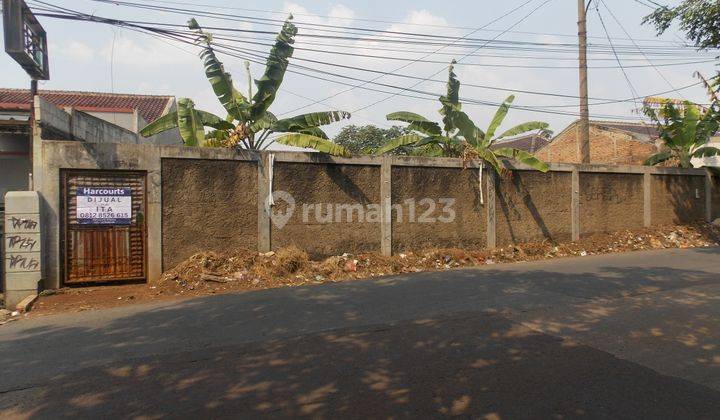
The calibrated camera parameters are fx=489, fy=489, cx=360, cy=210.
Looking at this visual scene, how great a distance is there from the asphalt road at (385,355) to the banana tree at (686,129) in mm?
9059

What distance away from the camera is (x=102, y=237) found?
862 centimetres

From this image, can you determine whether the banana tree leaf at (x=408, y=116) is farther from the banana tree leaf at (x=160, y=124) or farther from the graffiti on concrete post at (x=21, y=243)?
the graffiti on concrete post at (x=21, y=243)

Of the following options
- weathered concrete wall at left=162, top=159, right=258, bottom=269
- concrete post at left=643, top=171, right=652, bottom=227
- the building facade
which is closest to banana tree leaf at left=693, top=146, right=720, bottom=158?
concrete post at left=643, top=171, right=652, bottom=227

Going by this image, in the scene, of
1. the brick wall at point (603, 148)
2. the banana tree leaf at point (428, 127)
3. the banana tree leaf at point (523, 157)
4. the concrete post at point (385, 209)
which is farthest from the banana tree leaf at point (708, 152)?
the concrete post at point (385, 209)

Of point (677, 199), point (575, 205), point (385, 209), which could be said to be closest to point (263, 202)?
point (385, 209)

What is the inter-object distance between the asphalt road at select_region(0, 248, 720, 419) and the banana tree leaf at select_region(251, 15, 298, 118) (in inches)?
168

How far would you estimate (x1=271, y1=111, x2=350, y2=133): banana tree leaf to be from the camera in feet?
34.1

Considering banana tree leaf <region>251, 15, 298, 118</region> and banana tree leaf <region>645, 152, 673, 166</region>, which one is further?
banana tree leaf <region>645, 152, 673, 166</region>

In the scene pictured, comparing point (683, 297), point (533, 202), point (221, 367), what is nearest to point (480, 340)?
point (221, 367)

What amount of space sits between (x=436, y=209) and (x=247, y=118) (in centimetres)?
472

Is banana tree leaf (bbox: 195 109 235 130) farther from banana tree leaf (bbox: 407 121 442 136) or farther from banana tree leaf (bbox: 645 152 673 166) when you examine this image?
banana tree leaf (bbox: 645 152 673 166)

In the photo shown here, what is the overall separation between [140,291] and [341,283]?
3452 mm

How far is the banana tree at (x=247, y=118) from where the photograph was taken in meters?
9.79

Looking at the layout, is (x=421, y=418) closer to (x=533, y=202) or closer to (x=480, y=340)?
(x=480, y=340)
